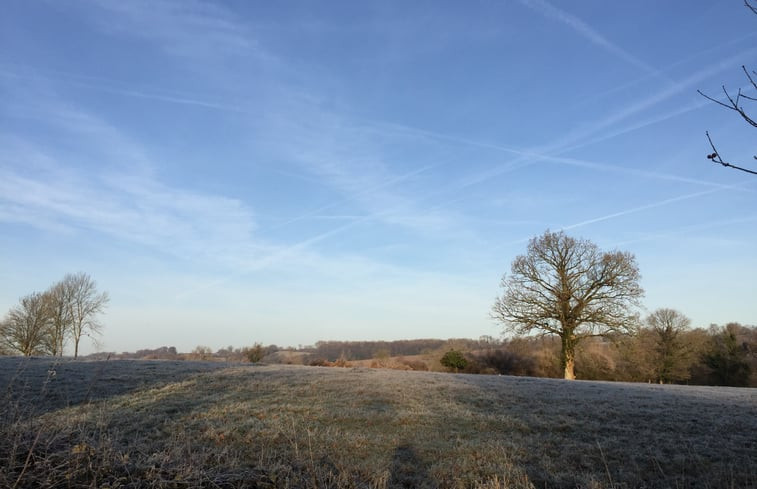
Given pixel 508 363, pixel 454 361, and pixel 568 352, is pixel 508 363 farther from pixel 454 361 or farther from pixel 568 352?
pixel 568 352

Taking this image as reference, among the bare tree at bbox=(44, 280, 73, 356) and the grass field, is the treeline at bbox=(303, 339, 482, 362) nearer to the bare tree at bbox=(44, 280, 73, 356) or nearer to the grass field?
the bare tree at bbox=(44, 280, 73, 356)

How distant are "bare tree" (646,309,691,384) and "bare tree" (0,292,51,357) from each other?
63.7 meters

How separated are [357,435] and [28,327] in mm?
51918

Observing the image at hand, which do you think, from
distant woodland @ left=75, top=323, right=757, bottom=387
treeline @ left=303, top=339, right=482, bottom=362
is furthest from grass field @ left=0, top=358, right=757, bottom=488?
treeline @ left=303, top=339, right=482, bottom=362

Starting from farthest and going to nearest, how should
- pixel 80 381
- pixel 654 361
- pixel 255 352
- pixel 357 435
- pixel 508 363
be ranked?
pixel 654 361
pixel 508 363
pixel 255 352
pixel 80 381
pixel 357 435

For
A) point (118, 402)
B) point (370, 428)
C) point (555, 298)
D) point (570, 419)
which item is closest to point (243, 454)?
point (370, 428)

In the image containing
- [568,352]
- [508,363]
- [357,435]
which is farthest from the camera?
[508,363]

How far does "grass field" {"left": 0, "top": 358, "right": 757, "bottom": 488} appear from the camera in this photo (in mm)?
4355

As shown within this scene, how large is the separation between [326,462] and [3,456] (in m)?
4.08

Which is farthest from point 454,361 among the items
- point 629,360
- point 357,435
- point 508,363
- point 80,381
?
point 357,435

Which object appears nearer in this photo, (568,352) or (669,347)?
(568,352)

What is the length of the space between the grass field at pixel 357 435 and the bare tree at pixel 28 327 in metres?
37.0

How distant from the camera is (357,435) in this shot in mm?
8750

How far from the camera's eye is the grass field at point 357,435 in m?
4.36
